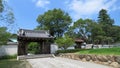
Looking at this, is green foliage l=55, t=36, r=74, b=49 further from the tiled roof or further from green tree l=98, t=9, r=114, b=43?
green tree l=98, t=9, r=114, b=43

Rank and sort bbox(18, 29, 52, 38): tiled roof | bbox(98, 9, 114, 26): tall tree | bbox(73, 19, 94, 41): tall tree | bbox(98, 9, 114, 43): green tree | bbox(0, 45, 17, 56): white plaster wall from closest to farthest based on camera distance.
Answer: bbox(0, 45, 17, 56): white plaster wall < bbox(18, 29, 52, 38): tiled roof < bbox(73, 19, 94, 41): tall tree < bbox(98, 9, 114, 43): green tree < bbox(98, 9, 114, 26): tall tree

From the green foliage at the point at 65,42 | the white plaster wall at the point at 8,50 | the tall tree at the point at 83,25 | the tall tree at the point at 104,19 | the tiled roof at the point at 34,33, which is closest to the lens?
the white plaster wall at the point at 8,50

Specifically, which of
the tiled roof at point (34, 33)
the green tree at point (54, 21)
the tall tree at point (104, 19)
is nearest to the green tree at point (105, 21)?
the tall tree at point (104, 19)

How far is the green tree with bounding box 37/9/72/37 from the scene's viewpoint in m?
35.7

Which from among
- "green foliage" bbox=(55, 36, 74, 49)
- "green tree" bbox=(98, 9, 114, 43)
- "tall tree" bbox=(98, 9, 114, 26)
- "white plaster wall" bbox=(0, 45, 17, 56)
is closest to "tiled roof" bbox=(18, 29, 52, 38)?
"green foliage" bbox=(55, 36, 74, 49)

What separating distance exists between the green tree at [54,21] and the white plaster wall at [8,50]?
50.3 ft

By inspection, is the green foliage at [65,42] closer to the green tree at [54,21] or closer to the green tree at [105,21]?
the green tree at [54,21]

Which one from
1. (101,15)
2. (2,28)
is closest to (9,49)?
(2,28)

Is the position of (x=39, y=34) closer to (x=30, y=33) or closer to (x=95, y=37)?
(x=30, y=33)

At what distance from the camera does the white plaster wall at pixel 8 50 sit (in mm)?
19734

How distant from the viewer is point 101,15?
48.9m

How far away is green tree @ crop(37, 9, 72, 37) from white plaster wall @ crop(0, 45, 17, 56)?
604 inches

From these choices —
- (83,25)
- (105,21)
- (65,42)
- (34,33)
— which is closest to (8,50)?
(34,33)

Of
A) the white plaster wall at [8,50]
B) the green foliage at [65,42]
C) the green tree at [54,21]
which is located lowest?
the white plaster wall at [8,50]
